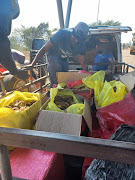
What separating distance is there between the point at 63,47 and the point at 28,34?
1147 inches

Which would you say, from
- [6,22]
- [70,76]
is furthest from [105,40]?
[6,22]

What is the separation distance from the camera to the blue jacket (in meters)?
1.21

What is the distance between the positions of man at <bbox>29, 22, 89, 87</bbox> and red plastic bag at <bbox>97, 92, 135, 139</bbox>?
173 cm

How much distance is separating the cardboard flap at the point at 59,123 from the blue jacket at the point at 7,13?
92cm

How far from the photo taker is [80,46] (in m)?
3.10

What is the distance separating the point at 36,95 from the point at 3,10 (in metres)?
1.05

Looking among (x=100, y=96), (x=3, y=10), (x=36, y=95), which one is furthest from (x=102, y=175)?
(x=3, y=10)

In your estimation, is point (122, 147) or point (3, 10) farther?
point (3, 10)

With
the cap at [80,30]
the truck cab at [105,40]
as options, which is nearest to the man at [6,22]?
the cap at [80,30]

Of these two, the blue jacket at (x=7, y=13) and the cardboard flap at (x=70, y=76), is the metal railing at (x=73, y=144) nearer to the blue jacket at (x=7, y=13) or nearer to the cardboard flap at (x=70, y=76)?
the blue jacket at (x=7, y=13)

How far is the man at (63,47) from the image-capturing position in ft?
9.00

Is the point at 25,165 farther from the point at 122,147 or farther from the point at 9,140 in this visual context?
the point at 122,147

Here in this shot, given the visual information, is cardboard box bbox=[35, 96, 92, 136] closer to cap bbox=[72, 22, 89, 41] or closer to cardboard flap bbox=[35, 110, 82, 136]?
cardboard flap bbox=[35, 110, 82, 136]

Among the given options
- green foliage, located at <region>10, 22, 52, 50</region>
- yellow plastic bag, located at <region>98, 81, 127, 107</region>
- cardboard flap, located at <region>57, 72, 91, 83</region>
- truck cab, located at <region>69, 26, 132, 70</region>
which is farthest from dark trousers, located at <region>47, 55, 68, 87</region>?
green foliage, located at <region>10, 22, 52, 50</region>
